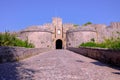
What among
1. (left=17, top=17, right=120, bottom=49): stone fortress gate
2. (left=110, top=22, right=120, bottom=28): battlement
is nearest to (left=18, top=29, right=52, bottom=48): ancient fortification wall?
(left=17, top=17, right=120, bottom=49): stone fortress gate

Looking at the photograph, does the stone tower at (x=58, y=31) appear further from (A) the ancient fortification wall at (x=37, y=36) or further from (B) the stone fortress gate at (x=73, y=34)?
(A) the ancient fortification wall at (x=37, y=36)

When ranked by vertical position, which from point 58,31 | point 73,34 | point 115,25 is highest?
point 115,25

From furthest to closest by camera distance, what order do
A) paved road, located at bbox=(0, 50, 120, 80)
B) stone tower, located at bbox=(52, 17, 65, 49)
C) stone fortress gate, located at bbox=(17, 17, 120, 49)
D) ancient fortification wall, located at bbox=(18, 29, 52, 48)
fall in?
stone tower, located at bbox=(52, 17, 65, 49) → stone fortress gate, located at bbox=(17, 17, 120, 49) → ancient fortification wall, located at bbox=(18, 29, 52, 48) → paved road, located at bbox=(0, 50, 120, 80)

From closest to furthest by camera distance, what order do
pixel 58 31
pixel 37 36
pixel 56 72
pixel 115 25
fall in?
1. pixel 56 72
2. pixel 37 36
3. pixel 115 25
4. pixel 58 31

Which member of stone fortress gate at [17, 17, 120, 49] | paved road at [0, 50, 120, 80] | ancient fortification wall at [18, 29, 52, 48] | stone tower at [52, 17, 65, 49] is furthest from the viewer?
stone tower at [52, 17, 65, 49]

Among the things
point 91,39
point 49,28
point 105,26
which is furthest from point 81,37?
point 49,28

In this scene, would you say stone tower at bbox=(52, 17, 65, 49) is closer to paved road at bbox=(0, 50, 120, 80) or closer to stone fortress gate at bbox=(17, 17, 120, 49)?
A: stone fortress gate at bbox=(17, 17, 120, 49)

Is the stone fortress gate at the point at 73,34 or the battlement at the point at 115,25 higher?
the battlement at the point at 115,25

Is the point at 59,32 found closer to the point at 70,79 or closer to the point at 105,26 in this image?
the point at 105,26

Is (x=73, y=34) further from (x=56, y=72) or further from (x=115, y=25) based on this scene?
(x=56, y=72)

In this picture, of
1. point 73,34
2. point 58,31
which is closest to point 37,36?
point 73,34

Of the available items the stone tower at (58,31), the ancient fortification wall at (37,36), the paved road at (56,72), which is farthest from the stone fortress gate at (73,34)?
the paved road at (56,72)

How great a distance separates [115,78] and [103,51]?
168 inches

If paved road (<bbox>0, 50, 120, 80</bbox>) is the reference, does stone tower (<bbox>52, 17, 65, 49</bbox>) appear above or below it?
above
